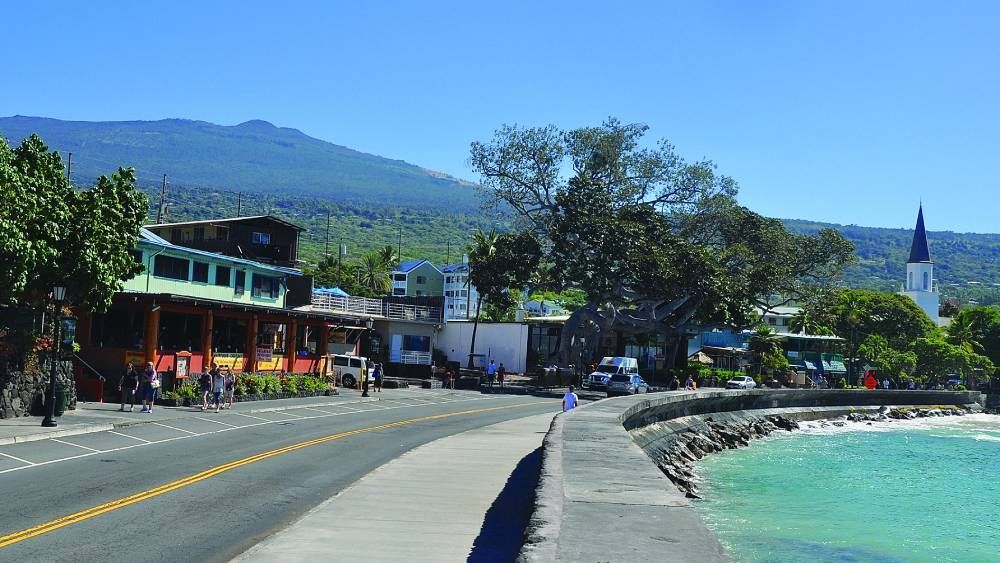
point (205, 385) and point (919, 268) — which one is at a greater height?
point (919, 268)

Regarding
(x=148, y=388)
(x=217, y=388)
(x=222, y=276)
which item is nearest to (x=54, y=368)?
(x=148, y=388)

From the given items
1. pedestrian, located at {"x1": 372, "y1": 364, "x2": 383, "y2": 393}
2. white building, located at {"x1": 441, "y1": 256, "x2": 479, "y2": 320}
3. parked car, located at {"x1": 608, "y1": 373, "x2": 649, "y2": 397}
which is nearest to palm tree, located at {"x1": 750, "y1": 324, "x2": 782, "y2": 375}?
parked car, located at {"x1": 608, "y1": 373, "x2": 649, "y2": 397}

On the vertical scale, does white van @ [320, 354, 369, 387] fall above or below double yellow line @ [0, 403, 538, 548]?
above

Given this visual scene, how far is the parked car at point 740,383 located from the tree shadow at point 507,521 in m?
56.8

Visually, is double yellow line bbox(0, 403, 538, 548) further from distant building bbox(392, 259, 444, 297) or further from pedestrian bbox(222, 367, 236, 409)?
distant building bbox(392, 259, 444, 297)

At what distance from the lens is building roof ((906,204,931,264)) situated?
182 metres

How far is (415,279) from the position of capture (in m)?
156

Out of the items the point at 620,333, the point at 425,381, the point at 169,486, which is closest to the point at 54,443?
the point at 169,486

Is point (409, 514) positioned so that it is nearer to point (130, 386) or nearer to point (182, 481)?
point (182, 481)

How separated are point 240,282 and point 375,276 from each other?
71057 mm

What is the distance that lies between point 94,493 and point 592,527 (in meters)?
10.9

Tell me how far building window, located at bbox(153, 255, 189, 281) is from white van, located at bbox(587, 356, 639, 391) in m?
25.6

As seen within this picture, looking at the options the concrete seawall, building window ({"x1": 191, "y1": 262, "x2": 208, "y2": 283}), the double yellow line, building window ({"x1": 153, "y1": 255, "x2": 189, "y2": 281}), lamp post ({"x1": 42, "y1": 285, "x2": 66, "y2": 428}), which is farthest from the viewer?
building window ({"x1": 191, "y1": 262, "x2": 208, "y2": 283})

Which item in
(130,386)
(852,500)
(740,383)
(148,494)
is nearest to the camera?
(148,494)
